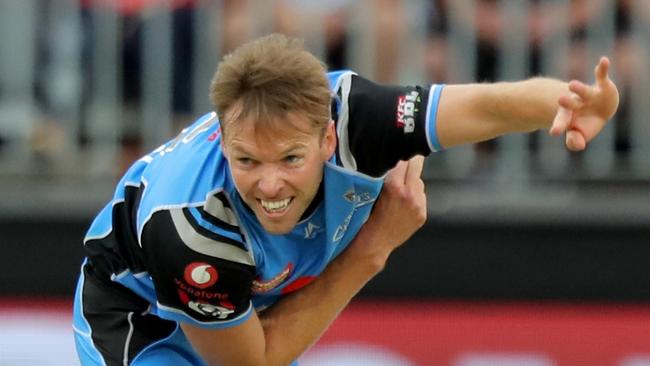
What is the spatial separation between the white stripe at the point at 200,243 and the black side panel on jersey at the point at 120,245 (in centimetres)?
35

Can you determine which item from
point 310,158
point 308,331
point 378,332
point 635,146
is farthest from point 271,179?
point 635,146

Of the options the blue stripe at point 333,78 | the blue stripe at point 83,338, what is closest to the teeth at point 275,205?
the blue stripe at point 333,78

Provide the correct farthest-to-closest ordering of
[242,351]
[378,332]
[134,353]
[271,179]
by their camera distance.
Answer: [378,332], [134,353], [242,351], [271,179]

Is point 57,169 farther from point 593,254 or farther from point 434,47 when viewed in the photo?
point 593,254

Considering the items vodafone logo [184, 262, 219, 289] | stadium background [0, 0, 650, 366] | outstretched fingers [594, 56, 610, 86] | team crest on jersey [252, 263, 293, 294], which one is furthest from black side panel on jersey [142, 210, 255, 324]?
stadium background [0, 0, 650, 366]

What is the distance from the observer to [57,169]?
321 inches

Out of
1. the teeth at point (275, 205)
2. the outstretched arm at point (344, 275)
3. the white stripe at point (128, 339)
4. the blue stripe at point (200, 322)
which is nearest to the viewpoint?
the teeth at point (275, 205)

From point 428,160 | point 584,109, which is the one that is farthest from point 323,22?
point 584,109

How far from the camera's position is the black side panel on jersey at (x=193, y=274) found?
4.66 m

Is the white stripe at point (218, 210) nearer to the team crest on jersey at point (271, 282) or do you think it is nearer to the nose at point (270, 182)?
the nose at point (270, 182)

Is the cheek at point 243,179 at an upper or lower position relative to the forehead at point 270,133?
lower

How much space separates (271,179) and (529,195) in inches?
146

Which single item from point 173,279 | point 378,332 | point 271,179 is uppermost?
point 271,179

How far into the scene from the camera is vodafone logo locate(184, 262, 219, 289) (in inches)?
185
